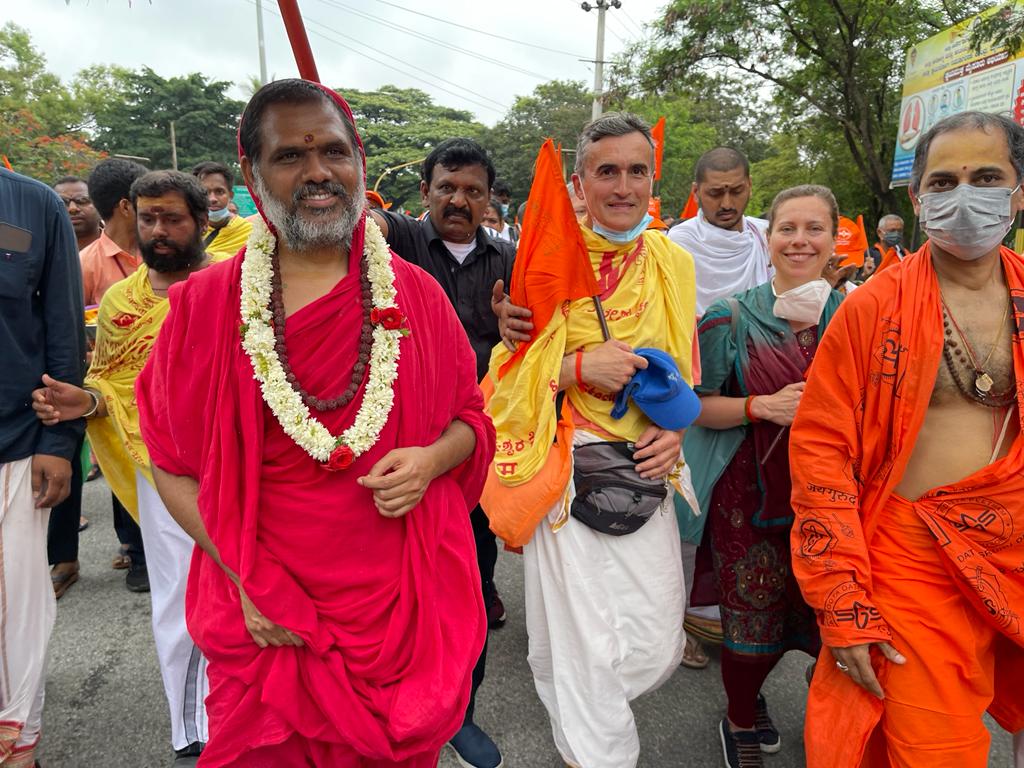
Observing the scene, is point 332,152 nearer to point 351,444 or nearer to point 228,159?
point 351,444

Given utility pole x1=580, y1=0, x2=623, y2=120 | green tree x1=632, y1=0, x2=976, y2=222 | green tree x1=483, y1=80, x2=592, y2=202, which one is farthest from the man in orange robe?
green tree x1=483, y1=80, x2=592, y2=202

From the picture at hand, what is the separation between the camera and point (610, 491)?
2.36 metres

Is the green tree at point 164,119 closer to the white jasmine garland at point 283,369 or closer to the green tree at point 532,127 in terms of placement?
the green tree at point 532,127

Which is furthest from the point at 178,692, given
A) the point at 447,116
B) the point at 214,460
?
the point at 447,116

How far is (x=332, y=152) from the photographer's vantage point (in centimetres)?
172

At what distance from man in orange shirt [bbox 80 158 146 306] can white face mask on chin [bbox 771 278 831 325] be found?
11.7 feet

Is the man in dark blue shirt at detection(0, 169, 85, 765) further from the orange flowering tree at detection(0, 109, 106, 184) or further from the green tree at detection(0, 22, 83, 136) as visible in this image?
the green tree at detection(0, 22, 83, 136)

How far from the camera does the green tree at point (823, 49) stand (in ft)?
45.4

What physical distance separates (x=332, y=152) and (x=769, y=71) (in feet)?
52.1

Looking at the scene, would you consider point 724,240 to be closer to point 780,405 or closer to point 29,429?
point 780,405

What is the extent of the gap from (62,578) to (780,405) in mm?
4057

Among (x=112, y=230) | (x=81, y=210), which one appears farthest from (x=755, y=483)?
(x=81, y=210)

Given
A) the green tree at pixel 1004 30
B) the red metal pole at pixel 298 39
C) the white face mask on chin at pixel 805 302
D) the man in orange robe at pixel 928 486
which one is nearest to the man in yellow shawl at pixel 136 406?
the red metal pole at pixel 298 39

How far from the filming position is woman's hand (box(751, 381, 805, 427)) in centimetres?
242
